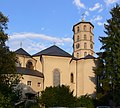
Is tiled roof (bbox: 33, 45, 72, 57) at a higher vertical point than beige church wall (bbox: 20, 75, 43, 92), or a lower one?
higher

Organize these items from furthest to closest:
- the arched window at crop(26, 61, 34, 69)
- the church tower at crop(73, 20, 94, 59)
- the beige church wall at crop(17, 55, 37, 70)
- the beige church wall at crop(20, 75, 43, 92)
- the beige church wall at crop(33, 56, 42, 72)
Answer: the church tower at crop(73, 20, 94, 59)
the arched window at crop(26, 61, 34, 69)
the beige church wall at crop(17, 55, 37, 70)
the beige church wall at crop(33, 56, 42, 72)
the beige church wall at crop(20, 75, 43, 92)

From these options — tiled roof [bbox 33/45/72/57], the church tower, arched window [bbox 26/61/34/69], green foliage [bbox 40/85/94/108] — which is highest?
the church tower

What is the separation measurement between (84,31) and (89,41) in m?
3.33

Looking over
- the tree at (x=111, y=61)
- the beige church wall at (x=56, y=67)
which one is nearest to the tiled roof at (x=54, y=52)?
the beige church wall at (x=56, y=67)

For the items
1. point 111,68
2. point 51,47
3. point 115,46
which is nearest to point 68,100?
point 111,68

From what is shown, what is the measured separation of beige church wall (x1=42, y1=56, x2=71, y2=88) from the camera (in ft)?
202

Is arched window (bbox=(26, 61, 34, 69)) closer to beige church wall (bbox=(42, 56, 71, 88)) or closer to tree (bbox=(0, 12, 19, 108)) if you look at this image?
beige church wall (bbox=(42, 56, 71, 88))

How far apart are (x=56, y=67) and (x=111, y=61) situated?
1518 centimetres

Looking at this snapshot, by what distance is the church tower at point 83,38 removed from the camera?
84.6 metres

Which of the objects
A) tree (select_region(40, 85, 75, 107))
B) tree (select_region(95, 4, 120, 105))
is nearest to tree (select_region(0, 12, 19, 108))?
tree (select_region(40, 85, 75, 107))

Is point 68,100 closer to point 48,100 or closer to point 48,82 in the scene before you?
point 48,100

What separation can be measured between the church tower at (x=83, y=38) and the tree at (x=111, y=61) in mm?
27708

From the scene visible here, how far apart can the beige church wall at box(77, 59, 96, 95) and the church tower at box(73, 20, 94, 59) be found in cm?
1990

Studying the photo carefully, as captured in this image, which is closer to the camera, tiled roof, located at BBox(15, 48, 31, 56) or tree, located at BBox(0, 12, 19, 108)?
tree, located at BBox(0, 12, 19, 108)
